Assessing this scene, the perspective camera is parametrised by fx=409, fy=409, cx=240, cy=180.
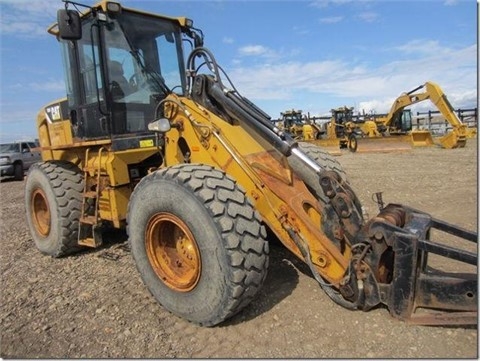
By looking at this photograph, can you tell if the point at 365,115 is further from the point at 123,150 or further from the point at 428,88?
the point at 123,150

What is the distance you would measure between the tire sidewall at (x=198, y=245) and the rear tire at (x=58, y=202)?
1.89 meters

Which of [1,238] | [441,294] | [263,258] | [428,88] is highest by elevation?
[428,88]

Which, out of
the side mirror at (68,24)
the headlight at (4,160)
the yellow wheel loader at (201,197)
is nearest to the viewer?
the yellow wheel loader at (201,197)

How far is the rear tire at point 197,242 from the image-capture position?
9.90ft

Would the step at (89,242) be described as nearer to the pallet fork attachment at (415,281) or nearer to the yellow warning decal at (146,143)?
the yellow warning decal at (146,143)

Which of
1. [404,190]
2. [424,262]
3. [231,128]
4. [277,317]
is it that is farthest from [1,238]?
[404,190]

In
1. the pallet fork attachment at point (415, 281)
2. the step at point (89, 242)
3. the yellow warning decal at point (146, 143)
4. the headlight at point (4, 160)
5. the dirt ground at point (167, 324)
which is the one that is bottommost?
the dirt ground at point (167, 324)

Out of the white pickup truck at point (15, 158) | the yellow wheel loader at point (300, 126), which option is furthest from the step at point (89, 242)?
the yellow wheel loader at point (300, 126)

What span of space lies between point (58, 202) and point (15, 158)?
15.1 metres

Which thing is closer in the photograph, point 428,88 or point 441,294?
point 441,294

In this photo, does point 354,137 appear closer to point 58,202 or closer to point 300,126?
point 300,126

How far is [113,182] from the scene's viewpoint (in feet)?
15.6

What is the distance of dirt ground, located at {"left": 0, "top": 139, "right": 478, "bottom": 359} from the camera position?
285 cm

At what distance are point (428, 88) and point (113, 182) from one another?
18.2 metres
